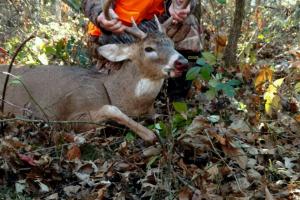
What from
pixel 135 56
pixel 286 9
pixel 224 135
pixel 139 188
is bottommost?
pixel 139 188

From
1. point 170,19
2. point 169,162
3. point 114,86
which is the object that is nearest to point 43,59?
point 114,86

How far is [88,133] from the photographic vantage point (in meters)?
4.66

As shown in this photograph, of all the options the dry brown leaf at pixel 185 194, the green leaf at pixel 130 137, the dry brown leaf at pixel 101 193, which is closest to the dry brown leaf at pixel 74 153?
the green leaf at pixel 130 137

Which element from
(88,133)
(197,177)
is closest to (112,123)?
(88,133)

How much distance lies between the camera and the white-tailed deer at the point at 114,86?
5129 mm

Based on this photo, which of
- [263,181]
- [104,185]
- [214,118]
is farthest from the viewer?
[214,118]

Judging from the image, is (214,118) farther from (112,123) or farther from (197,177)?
(112,123)

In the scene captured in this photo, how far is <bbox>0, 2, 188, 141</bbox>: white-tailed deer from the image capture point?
16.8 feet

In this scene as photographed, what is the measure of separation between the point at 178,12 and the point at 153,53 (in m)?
0.60

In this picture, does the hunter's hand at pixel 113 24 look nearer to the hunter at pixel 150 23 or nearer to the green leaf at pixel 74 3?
the hunter at pixel 150 23

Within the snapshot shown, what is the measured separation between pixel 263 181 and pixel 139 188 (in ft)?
2.57

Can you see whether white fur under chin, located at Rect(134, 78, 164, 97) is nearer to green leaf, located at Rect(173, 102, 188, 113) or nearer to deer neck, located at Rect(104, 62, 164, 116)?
deer neck, located at Rect(104, 62, 164, 116)

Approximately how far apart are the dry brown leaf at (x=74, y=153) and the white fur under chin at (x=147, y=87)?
51.8 inches

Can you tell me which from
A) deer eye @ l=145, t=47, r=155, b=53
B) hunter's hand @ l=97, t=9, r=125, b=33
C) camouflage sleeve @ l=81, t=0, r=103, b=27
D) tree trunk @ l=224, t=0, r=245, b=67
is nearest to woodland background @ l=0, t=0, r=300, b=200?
deer eye @ l=145, t=47, r=155, b=53
